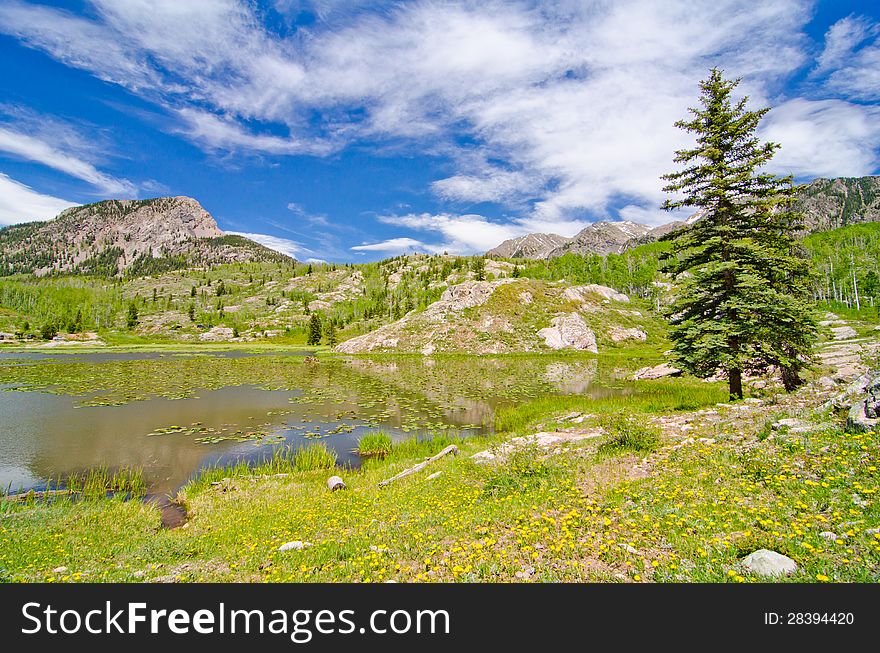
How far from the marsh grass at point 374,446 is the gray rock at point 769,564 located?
63.6 ft

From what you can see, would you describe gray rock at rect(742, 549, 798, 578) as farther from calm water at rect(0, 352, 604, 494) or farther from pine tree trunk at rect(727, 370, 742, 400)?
pine tree trunk at rect(727, 370, 742, 400)

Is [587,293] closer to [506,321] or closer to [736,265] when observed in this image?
[506,321]

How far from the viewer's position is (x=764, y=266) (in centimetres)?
2183

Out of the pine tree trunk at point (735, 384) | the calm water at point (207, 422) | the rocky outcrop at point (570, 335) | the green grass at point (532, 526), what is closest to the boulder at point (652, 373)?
the calm water at point (207, 422)

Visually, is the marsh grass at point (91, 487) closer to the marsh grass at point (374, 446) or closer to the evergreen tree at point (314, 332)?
the marsh grass at point (374, 446)

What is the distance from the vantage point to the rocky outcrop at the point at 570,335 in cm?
11188

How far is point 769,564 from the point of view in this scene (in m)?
6.19

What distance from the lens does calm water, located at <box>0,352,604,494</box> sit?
72.0ft

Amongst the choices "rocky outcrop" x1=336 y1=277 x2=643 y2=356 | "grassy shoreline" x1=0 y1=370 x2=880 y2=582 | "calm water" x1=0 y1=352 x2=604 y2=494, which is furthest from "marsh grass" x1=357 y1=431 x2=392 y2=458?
"rocky outcrop" x1=336 y1=277 x2=643 y2=356

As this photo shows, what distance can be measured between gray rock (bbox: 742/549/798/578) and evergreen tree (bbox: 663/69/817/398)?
17480 millimetres

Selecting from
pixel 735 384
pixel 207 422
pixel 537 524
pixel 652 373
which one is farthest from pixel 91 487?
pixel 652 373
